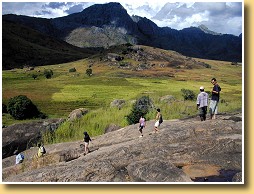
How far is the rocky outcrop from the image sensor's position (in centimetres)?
1467

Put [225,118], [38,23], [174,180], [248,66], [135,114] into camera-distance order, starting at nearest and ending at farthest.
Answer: [174,180] < [248,66] < [225,118] < [135,114] < [38,23]

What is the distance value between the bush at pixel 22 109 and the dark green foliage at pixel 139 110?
23.2ft

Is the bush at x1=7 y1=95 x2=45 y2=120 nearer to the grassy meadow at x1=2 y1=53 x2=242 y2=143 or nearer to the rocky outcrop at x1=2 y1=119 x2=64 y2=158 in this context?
the grassy meadow at x1=2 y1=53 x2=242 y2=143

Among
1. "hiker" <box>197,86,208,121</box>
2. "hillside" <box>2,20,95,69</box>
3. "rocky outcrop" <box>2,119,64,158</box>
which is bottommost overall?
"rocky outcrop" <box>2,119,64,158</box>

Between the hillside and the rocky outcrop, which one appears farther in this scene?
the hillside

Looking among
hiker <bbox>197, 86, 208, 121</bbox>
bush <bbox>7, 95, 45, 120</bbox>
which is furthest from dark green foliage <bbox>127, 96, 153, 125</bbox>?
bush <bbox>7, 95, 45, 120</bbox>

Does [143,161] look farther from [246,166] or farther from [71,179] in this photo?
[246,166]

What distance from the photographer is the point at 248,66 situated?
9.71 meters

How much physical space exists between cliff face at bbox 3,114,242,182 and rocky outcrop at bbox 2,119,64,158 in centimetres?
389

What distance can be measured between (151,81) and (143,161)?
2790 centimetres

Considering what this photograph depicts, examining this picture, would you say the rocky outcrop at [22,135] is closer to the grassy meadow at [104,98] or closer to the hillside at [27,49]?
the grassy meadow at [104,98]

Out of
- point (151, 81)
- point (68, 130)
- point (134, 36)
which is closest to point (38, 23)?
point (134, 36)

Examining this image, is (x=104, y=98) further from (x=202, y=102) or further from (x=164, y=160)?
(x=164, y=160)

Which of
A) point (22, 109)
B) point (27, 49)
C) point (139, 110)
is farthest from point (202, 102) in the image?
point (27, 49)
